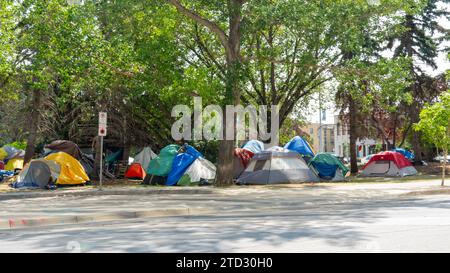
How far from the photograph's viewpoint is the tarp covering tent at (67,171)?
2550cm

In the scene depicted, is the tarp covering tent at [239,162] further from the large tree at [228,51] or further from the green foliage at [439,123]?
the green foliage at [439,123]

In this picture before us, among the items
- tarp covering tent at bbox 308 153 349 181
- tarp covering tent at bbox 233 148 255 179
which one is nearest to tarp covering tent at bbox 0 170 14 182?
tarp covering tent at bbox 233 148 255 179

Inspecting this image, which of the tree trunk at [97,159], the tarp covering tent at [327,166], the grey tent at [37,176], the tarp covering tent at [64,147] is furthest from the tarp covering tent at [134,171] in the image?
the tarp covering tent at [327,166]

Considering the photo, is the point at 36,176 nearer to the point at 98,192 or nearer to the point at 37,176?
the point at 37,176

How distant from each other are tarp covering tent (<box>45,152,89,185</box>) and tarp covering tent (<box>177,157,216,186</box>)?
4.78 metres

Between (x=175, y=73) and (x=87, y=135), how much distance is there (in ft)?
38.2

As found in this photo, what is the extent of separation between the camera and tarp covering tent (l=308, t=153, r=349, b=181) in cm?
3058

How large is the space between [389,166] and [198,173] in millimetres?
13983

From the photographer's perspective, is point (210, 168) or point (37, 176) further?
point (210, 168)

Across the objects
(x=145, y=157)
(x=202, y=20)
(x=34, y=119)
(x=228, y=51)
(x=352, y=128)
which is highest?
(x=202, y=20)

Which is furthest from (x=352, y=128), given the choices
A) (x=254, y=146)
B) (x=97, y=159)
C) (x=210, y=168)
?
(x=97, y=159)

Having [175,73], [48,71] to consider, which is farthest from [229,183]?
[48,71]

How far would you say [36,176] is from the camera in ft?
82.0
